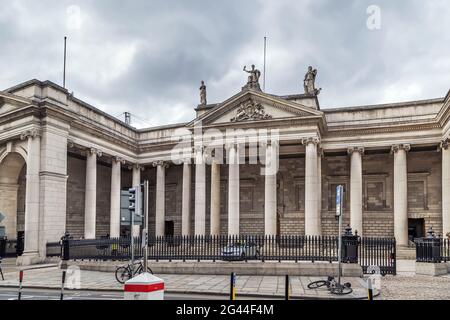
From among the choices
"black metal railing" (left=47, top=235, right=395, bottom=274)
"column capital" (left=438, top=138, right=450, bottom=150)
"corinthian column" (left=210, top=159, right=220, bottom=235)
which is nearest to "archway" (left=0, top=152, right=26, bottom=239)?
"black metal railing" (left=47, top=235, right=395, bottom=274)

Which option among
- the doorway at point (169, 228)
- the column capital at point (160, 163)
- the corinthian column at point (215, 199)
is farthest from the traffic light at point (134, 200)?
the doorway at point (169, 228)

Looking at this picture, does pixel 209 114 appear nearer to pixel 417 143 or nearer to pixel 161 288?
pixel 417 143

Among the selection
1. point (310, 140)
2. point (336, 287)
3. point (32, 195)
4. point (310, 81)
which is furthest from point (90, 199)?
point (336, 287)

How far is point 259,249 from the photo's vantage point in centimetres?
2153

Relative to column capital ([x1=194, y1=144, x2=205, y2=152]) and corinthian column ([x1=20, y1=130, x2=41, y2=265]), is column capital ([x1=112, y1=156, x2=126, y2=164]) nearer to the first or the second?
column capital ([x1=194, y1=144, x2=205, y2=152])

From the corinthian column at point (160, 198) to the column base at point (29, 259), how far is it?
14.2m

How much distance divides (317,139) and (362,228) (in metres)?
9.10

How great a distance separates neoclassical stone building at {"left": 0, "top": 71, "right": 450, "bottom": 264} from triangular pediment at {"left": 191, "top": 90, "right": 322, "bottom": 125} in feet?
0.27

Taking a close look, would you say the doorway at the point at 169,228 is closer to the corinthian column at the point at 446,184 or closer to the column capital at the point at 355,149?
the column capital at the point at 355,149

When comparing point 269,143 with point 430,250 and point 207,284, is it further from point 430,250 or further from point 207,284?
point 207,284

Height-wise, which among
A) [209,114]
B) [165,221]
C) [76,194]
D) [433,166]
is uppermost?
[209,114]

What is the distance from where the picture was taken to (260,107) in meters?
33.3

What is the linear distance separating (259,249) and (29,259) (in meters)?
14.5
